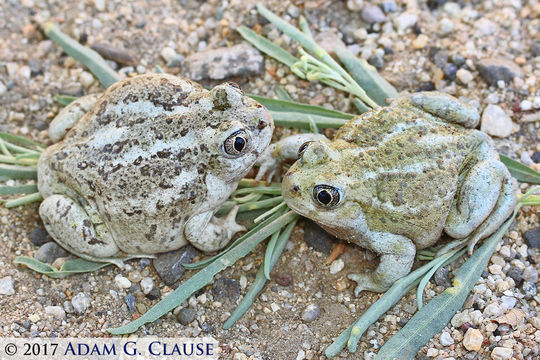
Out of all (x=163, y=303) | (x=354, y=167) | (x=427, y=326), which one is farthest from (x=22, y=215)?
(x=427, y=326)

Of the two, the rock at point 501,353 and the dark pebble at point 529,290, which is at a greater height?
the dark pebble at point 529,290

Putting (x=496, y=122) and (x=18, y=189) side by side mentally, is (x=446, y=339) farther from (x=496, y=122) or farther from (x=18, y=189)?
(x=18, y=189)

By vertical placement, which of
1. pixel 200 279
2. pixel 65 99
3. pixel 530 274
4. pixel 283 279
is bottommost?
pixel 283 279

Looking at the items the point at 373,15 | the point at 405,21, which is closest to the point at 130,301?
the point at 373,15

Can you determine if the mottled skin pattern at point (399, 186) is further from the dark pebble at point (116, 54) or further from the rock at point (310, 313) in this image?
the dark pebble at point (116, 54)

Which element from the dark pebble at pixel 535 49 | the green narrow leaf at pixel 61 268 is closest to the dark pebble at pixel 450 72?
the dark pebble at pixel 535 49

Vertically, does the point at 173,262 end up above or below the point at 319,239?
below

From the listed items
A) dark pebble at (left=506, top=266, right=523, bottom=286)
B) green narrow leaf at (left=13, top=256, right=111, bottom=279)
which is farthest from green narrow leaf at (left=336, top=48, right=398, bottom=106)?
green narrow leaf at (left=13, top=256, right=111, bottom=279)
